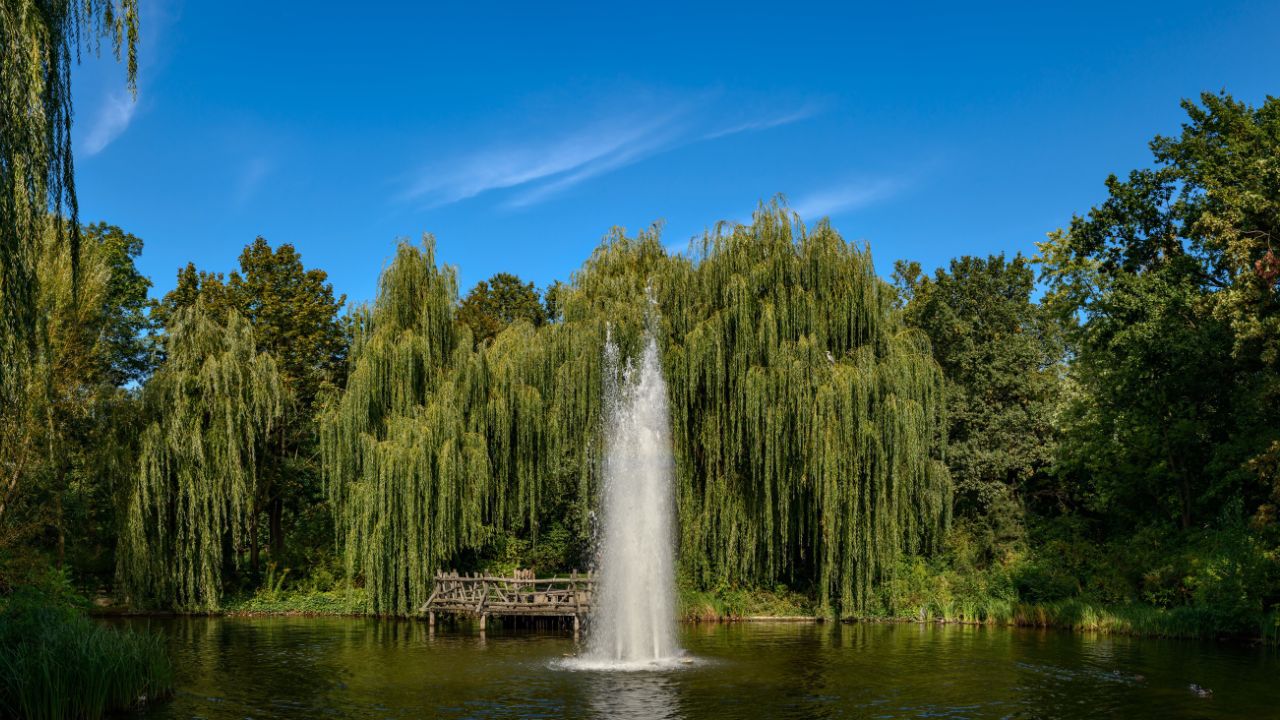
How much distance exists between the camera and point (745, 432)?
26.0 metres

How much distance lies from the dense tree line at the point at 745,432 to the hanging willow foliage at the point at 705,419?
0.08 meters

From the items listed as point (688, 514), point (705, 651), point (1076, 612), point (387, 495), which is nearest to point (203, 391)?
point (387, 495)

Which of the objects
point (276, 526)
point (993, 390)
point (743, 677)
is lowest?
point (743, 677)

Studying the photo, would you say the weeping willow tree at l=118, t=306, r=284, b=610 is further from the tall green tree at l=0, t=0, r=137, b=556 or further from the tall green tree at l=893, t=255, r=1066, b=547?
the tall green tree at l=893, t=255, r=1066, b=547

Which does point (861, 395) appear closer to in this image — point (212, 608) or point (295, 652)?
point (295, 652)

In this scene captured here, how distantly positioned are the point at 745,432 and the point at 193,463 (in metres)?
15.9

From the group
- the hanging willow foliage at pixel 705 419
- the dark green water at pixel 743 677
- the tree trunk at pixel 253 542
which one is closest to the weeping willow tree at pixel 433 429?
the hanging willow foliage at pixel 705 419

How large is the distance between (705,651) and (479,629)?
339 inches

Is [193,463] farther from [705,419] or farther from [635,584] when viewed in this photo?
[635,584]

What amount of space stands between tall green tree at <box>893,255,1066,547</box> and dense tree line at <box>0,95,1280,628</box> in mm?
205

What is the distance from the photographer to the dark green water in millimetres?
13758

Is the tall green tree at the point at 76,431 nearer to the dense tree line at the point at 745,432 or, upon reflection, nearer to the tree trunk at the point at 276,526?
the dense tree line at the point at 745,432

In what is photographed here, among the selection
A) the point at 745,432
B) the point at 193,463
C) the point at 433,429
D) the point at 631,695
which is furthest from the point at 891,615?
the point at 193,463

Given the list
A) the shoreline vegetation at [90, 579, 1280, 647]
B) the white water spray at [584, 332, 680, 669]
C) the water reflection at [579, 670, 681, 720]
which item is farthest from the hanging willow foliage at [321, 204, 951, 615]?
the water reflection at [579, 670, 681, 720]
